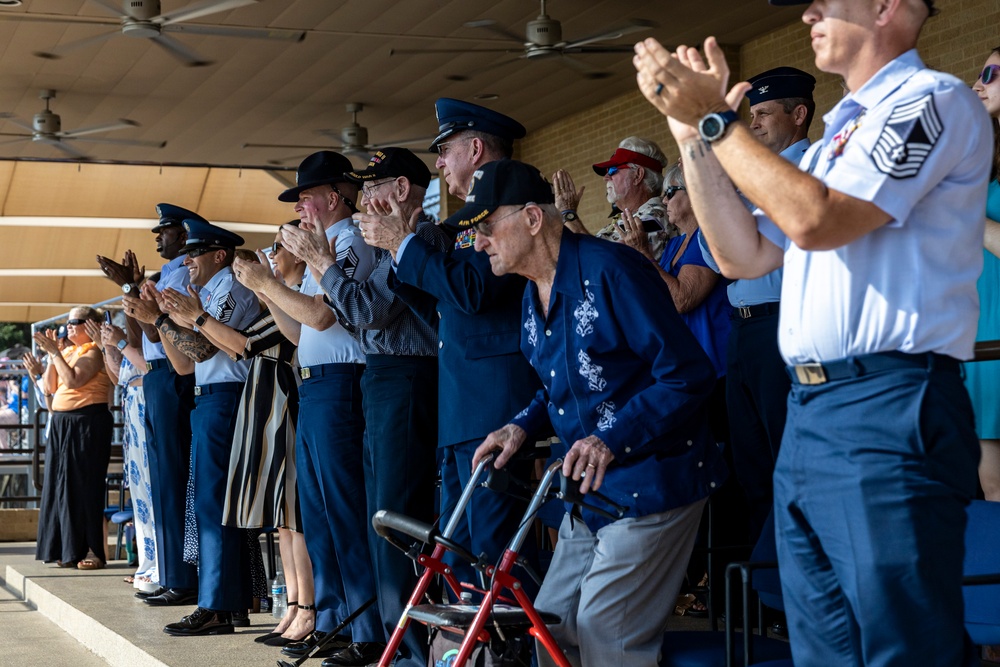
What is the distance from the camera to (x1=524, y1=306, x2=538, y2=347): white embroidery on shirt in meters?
2.98

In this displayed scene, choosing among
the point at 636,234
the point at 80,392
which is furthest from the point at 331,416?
the point at 80,392

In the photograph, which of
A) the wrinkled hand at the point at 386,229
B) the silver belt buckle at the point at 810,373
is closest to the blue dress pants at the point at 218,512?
the wrinkled hand at the point at 386,229

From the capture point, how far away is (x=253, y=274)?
4148mm

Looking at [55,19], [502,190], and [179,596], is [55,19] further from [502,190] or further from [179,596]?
[502,190]

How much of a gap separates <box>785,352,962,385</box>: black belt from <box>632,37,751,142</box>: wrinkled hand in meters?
0.41

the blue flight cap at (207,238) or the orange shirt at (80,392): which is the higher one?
the blue flight cap at (207,238)

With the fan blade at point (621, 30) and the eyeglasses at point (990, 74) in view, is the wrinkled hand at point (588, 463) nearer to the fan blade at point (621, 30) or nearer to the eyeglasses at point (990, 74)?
the eyeglasses at point (990, 74)

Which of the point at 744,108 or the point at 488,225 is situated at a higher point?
the point at 744,108

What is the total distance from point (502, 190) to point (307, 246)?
3.74 feet

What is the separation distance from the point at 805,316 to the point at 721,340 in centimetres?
225

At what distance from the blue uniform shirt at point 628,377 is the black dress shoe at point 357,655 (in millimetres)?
1593

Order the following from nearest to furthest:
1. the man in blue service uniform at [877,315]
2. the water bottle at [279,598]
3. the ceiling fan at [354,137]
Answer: the man in blue service uniform at [877,315] < the water bottle at [279,598] < the ceiling fan at [354,137]

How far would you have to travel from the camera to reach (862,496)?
1.75 meters

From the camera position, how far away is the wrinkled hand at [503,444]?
2.99 metres
